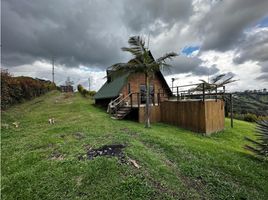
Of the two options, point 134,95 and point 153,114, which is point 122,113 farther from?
point 134,95

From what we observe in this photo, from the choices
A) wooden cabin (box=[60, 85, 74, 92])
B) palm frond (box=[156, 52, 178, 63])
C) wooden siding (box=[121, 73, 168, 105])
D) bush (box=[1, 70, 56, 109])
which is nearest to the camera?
palm frond (box=[156, 52, 178, 63])

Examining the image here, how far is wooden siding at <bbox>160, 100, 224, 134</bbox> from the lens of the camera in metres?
8.88

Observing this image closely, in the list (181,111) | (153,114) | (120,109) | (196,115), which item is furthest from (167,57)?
(120,109)

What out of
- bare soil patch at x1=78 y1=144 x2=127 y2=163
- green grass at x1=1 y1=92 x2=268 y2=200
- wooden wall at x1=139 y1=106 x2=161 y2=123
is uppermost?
wooden wall at x1=139 y1=106 x2=161 y2=123

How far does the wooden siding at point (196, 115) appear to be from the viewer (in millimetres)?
8883

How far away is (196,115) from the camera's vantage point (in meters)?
9.16

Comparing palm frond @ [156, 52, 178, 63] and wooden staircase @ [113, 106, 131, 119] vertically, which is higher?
palm frond @ [156, 52, 178, 63]

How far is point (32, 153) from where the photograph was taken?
4.75m

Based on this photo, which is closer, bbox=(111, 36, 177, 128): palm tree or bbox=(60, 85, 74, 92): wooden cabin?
bbox=(111, 36, 177, 128): palm tree

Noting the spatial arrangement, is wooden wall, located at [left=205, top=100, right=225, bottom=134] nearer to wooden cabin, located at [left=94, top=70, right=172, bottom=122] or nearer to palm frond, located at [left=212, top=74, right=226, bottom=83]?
wooden cabin, located at [left=94, top=70, right=172, bottom=122]

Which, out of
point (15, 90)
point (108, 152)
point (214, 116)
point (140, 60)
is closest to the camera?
point (108, 152)

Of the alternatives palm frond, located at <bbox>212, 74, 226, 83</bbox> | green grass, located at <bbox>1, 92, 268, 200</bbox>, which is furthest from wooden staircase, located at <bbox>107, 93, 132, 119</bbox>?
palm frond, located at <bbox>212, 74, 226, 83</bbox>

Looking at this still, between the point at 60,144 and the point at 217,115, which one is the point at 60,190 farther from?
the point at 217,115

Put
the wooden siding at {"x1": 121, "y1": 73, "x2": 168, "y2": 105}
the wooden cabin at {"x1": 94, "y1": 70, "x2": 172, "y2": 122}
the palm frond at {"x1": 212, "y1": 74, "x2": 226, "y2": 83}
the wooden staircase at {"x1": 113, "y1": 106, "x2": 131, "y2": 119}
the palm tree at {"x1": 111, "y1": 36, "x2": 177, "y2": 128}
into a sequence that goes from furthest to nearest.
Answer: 1. the palm frond at {"x1": 212, "y1": 74, "x2": 226, "y2": 83}
2. the wooden siding at {"x1": 121, "y1": 73, "x2": 168, "y2": 105}
3. the wooden cabin at {"x1": 94, "y1": 70, "x2": 172, "y2": 122}
4. the wooden staircase at {"x1": 113, "y1": 106, "x2": 131, "y2": 119}
5. the palm tree at {"x1": 111, "y1": 36, "x2": 177, "y2": 128}
